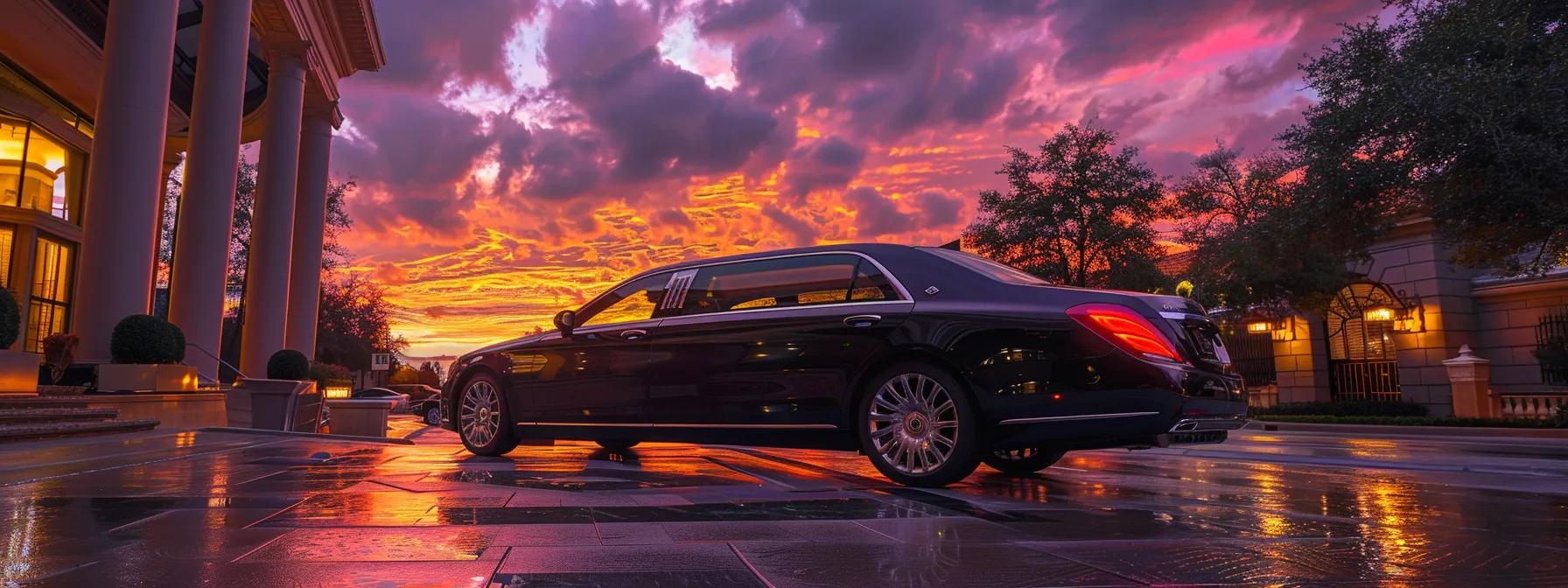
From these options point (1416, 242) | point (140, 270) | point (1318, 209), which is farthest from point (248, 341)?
point (1416, 242)

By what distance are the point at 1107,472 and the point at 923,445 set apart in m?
2.56

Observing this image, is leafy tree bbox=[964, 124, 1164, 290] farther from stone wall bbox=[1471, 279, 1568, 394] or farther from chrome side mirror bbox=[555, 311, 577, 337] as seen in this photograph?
chrome side mirror bbox=[555, 311, 577, 337]

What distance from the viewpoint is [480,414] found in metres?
8.11

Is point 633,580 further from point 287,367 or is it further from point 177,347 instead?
point 287,367

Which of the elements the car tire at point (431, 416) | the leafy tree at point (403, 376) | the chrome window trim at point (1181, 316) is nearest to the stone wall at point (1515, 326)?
the chrome window trim at point (1181, 316)

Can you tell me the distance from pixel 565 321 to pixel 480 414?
1.46m

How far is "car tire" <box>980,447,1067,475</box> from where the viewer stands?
6727 millimetres

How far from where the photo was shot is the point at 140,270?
14.8 m

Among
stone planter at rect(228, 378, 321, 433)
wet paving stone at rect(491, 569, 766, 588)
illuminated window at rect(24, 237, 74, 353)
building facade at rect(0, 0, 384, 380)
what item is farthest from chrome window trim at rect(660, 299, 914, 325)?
illuminated window at rect(24, 237, 74, 353)

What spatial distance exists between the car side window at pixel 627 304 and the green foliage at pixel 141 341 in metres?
10.3

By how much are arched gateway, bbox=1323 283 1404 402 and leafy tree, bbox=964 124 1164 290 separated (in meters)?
5.78

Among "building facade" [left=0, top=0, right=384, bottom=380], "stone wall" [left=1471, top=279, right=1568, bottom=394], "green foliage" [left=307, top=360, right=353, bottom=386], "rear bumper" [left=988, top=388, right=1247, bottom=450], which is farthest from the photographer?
"stone wall" [left=1471, top=279, right=1568, bottom=394]

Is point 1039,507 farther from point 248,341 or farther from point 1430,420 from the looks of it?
point 1430,420

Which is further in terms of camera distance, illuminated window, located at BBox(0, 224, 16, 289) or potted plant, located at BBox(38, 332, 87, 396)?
illuminated window, located at BBox(0, 224, 16, 289)
